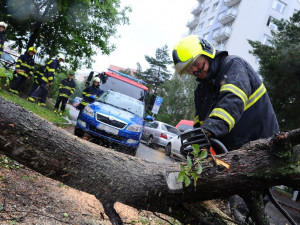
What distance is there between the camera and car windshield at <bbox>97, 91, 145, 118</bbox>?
7448mm

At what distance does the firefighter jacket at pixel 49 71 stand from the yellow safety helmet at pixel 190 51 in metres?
8.10

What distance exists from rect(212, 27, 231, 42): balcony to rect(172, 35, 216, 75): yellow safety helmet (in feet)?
108

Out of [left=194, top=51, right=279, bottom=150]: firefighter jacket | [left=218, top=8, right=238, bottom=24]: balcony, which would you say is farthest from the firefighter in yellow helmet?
[left=218, top=8, right=238, bottom=24]: balcony

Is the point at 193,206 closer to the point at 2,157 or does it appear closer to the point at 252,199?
the point at 252,199

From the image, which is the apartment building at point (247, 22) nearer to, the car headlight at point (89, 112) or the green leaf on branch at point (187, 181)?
the car headlight at point (89, 112)

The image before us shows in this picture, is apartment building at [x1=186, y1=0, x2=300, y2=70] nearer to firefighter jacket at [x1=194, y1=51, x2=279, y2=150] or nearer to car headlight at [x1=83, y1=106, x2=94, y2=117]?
car headlight at [x1=83, y1=106, x2=94, y2=117]

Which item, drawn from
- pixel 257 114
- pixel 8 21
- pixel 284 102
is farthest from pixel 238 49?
pixel 257 114

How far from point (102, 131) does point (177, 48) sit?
408 centimetres

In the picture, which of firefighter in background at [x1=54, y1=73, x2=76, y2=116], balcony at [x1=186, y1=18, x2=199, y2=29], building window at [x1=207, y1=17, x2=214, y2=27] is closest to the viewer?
firefighter in background at [x1=54, y1=73, x2=76, y2=116]

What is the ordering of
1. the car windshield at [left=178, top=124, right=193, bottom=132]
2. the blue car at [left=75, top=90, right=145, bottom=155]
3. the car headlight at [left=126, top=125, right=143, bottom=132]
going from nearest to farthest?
the blue car at [left=75, top=90, right=145, bottom=155] → the car headlight at [left=126, top=125, right=143, bottom=132] → the car windshield at [left=178, top=124, right=193, bottom=132]

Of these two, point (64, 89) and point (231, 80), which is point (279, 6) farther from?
point (231, 80)

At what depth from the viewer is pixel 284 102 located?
41.2 feet

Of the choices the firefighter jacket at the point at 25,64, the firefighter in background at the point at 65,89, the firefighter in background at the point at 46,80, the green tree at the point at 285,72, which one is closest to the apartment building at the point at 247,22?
the green tree at the point at 285,72

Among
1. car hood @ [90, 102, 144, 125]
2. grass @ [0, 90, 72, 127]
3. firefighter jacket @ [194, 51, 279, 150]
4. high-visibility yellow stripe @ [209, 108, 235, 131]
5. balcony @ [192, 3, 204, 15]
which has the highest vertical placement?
balcony @ [192, 3, 204, 15]
